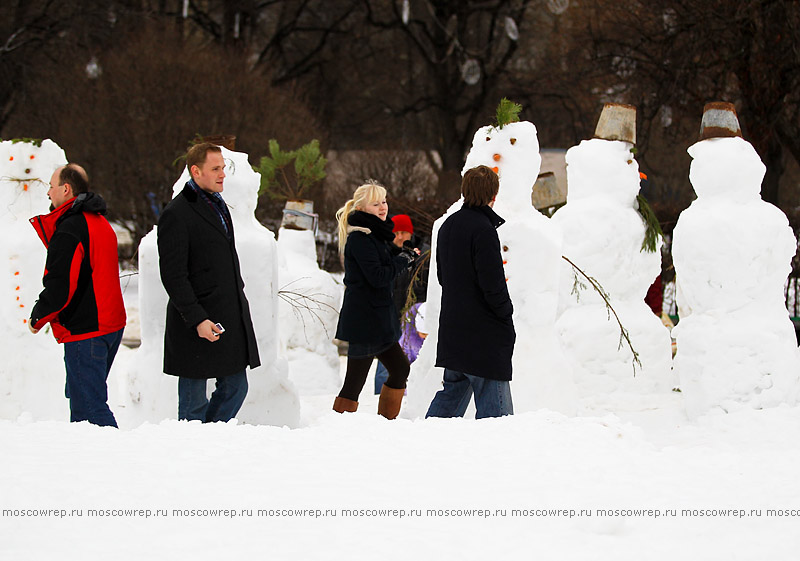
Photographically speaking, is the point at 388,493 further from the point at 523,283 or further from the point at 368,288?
the point at 523,283

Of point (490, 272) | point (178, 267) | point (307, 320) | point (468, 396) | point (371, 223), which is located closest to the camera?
point (178, 267)

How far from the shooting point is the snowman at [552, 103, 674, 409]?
682 centimetres

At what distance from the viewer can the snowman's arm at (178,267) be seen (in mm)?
4047

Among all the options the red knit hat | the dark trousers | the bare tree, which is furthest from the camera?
the bare tree

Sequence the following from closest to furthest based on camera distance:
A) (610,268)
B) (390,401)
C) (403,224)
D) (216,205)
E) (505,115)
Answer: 1. (216,205)
2. (390,401)
3. (505,115)
4. (403,224)
5. (610,268)

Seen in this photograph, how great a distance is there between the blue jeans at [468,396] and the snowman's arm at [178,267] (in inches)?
46.7

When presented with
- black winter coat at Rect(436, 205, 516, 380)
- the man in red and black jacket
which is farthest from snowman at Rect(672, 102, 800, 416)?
the man in red and black jacket

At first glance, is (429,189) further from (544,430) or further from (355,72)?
(544,430)

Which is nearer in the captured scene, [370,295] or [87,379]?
[87,379]

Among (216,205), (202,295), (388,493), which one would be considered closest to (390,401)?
(202,295)

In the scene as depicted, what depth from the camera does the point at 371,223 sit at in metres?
5.02

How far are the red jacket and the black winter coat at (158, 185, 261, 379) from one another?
0.34m

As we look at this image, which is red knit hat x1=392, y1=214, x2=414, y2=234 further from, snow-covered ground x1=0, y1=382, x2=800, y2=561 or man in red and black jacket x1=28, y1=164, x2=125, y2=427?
snow-covered ground x1=0, y1=382, x2=800, y2=561

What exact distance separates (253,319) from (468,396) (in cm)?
143
